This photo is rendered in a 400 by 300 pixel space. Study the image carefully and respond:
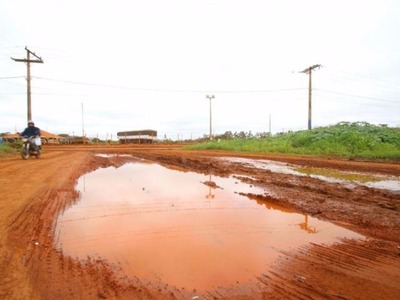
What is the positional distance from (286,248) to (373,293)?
131 centimetres

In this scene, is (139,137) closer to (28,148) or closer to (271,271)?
(28,148)

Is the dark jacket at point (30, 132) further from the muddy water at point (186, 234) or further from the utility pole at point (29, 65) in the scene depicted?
the utility pole at point (29, 65)

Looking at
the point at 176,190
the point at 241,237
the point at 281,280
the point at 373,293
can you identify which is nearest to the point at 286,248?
the point at 241,237

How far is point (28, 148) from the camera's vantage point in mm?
16234

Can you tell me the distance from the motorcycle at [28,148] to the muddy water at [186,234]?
396 inches

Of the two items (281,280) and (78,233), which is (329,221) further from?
(78,233)

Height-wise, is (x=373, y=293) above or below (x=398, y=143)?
below

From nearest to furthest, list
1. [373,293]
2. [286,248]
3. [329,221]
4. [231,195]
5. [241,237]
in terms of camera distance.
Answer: [373,293] < [286,248] < [241,237] < [329,221] < [231,195]

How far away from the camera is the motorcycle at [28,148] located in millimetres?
15945

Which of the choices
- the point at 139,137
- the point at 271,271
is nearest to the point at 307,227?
the point at 271,271

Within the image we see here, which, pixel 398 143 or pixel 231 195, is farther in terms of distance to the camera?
pixel 398 143

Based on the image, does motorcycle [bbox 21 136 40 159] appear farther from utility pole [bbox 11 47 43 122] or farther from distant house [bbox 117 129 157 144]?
distant house [bbox 117 129 157 144]

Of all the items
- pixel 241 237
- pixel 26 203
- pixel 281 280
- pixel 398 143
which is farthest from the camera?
pixel 398 143

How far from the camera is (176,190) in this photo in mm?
8031
